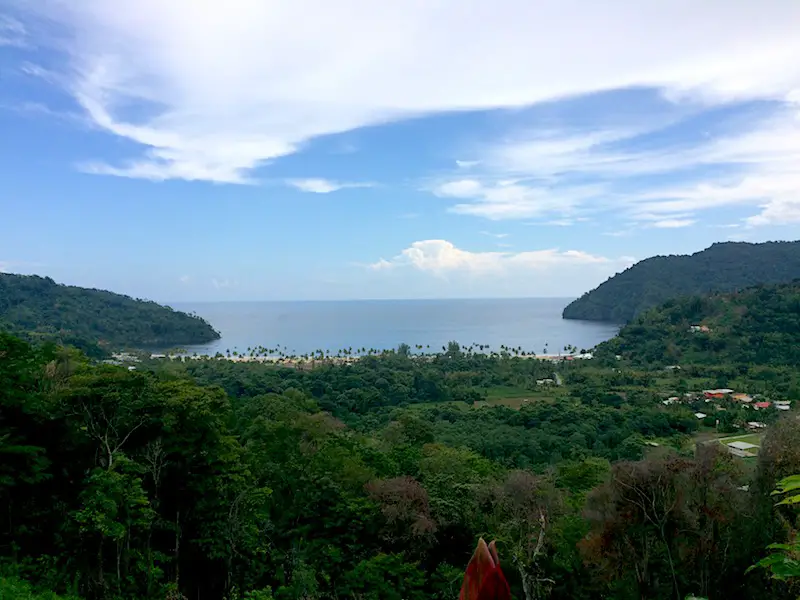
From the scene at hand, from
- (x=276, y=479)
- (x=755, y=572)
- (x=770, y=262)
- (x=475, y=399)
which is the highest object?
(x=770, y=262)

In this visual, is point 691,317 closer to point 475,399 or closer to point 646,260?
point 475,399

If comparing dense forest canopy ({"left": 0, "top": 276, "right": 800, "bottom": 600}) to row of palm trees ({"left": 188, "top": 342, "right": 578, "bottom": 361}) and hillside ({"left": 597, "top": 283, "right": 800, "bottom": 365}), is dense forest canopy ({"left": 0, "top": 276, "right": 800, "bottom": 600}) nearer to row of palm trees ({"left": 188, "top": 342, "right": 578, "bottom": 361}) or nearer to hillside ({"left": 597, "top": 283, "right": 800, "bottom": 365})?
hillside ({"left": 597, "top": 283, "right": 800, "bottom": 365})

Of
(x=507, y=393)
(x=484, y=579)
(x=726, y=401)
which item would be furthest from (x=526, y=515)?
(x=507, y=393)

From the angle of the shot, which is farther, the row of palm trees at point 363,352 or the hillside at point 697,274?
Answer: the hillside at point 697,274

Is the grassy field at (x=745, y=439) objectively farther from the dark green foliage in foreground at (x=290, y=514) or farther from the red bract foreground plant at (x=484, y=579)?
the red bract foreground plant at (x=484, y=579)

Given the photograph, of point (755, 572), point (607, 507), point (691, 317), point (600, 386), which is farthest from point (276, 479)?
point (691, 317)

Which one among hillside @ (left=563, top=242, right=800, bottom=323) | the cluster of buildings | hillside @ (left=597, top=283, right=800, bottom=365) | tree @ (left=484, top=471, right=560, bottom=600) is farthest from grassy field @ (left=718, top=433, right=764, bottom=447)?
hillside @ (left=563, top=242, right=800, bottom=323)

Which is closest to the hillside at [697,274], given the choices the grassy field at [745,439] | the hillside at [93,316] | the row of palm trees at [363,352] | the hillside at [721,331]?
the hillside at [721,331]
